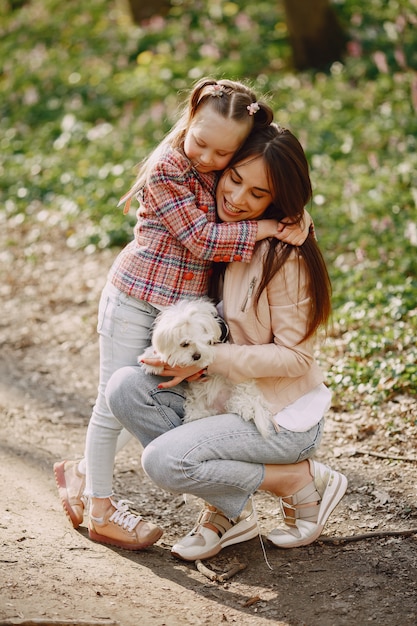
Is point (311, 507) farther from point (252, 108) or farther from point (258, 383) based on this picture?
point (252, 108)

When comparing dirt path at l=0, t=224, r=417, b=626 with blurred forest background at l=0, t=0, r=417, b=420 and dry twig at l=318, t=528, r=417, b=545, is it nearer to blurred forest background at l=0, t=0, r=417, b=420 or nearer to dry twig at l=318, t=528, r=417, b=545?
dry twig at l=318, t=528, r=417, b=545

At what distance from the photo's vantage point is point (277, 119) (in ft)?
29.1

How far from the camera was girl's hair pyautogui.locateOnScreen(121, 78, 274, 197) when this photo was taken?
312cm

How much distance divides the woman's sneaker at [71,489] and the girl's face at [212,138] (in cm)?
158

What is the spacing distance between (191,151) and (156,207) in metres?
0.28

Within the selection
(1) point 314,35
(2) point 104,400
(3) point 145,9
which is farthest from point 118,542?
(3) point 145,9

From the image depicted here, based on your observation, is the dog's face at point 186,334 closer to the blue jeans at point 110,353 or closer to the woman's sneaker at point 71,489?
the blue jeans at point 110,353

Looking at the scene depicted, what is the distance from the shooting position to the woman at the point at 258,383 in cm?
312

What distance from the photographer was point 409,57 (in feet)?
31.3

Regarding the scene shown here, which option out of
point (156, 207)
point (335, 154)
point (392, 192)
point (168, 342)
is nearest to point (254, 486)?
point (168, 342)

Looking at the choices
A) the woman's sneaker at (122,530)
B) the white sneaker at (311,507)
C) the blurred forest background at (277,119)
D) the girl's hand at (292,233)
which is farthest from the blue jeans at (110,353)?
the blurred forest background at (277,119)

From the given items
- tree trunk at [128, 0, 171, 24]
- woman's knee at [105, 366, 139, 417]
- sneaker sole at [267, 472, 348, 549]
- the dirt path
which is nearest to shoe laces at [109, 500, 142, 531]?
the dirt path

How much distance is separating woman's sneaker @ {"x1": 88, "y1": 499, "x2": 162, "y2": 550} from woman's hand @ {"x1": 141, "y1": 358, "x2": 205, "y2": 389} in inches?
26.9

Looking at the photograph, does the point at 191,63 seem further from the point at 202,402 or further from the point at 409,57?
the point at 202,402
